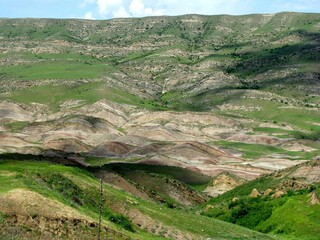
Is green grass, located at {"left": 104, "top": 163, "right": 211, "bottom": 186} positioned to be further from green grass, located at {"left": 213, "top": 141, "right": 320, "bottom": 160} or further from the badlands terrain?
green grass, located at {"left": 213, "top": 141, "right": 320, "bottom": 160}

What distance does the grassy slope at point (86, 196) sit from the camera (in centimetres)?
3008

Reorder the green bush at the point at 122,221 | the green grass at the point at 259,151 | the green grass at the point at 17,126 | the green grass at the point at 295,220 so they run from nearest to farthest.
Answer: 1. the green bush at the point at 122,221
2. the green grass at the point at 295,220
3. the green grass at the point at 259,151
4. the green grass at the point at 17,126

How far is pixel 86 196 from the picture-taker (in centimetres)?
3425

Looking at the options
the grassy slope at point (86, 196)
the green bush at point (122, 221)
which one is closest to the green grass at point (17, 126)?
the grassy slope at point (86, 196)

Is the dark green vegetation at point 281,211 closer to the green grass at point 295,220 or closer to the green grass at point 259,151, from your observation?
the green grass at point 295,220

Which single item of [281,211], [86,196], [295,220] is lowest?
[86,196]

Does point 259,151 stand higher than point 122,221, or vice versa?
point 259,151

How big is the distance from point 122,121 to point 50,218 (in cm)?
15410

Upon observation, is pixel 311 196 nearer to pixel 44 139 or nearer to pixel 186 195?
pixel 186 195

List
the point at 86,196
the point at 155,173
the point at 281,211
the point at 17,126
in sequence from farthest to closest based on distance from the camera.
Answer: the point at 17,126, the point at 155,173, the point at 281,211, the point at 86,196

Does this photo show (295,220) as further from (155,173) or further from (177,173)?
(177,173)

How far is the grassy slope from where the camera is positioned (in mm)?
30078

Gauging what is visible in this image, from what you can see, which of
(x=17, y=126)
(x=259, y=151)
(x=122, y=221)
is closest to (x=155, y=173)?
(x=122, y=221)

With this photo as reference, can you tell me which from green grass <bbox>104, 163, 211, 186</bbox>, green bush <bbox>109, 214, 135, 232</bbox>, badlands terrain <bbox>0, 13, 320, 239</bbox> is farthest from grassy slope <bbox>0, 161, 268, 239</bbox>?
green grass <bbox>104, 163, 211, 186</bbox>
